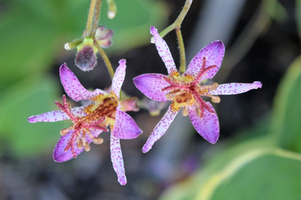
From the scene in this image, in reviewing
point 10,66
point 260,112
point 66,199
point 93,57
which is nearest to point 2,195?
point 66,199

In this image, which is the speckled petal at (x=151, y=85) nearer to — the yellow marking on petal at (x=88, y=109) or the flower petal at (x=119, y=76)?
the flower petal at (x=119, y=76)

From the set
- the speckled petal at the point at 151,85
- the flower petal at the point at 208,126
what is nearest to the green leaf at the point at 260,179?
the flower petal at the point at 208,126

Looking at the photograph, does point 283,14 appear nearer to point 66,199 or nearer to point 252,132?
point 252,132

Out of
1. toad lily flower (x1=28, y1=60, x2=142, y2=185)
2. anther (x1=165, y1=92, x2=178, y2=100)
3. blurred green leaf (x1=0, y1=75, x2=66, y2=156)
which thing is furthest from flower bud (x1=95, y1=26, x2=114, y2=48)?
blurred green leaf (x1=0, y1=75, x2=66, y2=156)

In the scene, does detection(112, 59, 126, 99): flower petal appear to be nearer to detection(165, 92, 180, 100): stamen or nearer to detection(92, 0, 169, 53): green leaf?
detection(165, 92, 180, 100): stamen

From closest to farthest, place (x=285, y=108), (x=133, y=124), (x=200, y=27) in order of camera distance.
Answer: (x=133, y=124) → (x=285, y=108) → (x=200, y=27)

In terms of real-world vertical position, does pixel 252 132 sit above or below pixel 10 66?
below
